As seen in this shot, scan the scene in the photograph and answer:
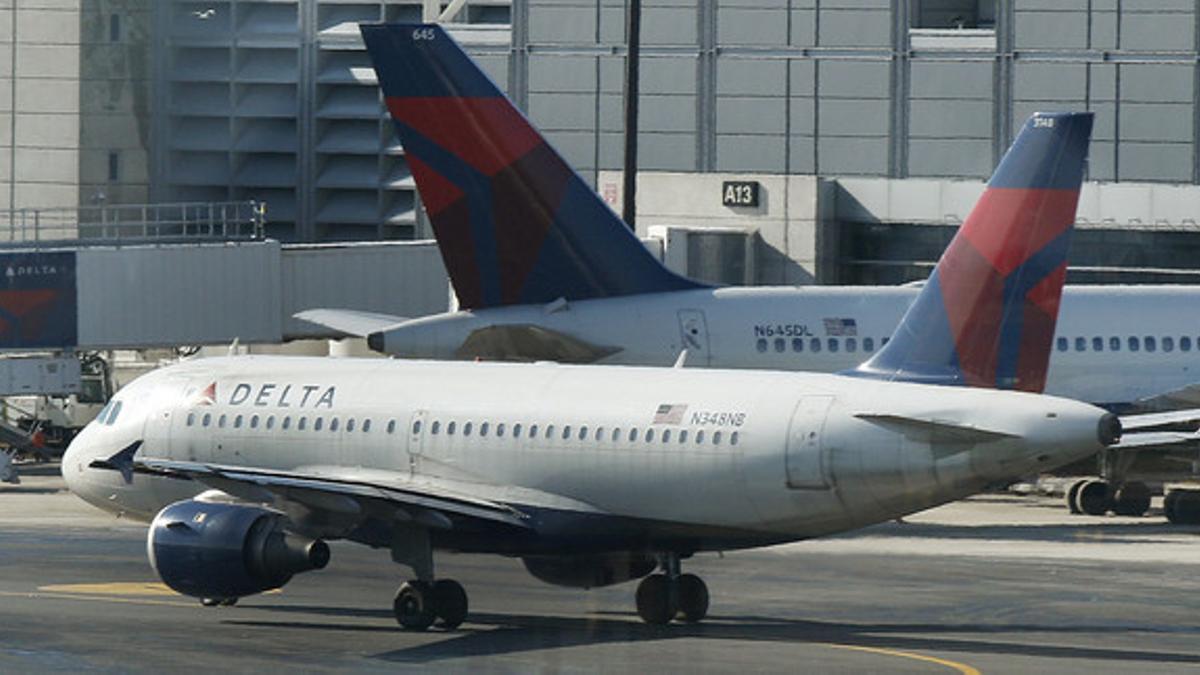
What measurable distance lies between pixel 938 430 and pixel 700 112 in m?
52.9

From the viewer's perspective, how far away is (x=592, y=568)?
1656 inches

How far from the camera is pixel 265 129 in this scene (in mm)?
104375

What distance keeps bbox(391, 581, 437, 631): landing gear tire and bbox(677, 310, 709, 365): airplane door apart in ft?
62.3

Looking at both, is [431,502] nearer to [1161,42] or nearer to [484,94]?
[484,94]

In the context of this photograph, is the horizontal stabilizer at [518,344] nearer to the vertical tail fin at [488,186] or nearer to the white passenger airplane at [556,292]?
the white passenger airplane at [556,292]

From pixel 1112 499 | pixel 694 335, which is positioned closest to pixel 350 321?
pixel 694 335

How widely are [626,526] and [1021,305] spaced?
9527mm

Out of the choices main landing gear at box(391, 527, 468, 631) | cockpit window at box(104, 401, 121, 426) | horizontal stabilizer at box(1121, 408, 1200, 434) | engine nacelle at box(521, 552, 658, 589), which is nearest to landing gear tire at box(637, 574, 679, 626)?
engine nacelle at box(521, 552, 658, 589)

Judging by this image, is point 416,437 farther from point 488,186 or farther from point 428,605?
point 488,186

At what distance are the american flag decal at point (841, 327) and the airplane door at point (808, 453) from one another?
69.7ft

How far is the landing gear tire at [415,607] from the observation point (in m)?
40.4

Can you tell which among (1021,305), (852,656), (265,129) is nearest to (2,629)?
(852,656)

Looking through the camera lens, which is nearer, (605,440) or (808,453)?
(808,453)

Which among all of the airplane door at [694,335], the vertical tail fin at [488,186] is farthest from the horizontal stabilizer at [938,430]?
the airplane door at [694,335]
